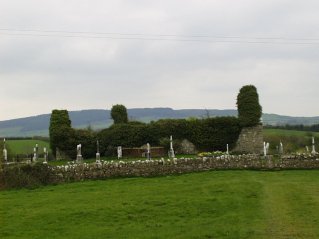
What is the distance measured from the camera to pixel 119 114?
147 ft

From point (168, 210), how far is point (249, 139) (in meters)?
28.7

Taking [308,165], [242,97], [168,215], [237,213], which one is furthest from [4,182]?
[242,97]

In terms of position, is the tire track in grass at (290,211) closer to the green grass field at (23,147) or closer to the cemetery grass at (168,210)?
the cemetery grass at (168,210)

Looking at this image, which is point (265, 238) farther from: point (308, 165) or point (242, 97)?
point (242, 97)

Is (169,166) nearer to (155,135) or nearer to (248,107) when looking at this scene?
(155,135)

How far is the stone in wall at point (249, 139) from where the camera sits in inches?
1671

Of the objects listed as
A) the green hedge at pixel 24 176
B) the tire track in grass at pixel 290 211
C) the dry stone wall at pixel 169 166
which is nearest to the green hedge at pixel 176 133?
the dry stone wall at pixel 169 166

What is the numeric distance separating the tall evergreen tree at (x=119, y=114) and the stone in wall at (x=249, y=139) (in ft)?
32.9

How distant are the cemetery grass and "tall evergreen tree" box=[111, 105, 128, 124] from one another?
72.5ft

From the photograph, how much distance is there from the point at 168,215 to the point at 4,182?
35.7ft

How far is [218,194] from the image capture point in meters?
17.9

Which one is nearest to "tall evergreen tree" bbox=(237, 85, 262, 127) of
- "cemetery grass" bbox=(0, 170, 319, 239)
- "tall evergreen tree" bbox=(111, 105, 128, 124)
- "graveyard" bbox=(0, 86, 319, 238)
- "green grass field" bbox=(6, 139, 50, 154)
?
"graveyard" bbox=(0, 86, 319, 238)

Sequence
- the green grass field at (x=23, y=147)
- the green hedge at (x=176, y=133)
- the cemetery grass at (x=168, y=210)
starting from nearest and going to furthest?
the cemetery grass at (x=168, y=210) → the green hedge at (x=176, y=133) → the green grass field at (x=23, y=147)

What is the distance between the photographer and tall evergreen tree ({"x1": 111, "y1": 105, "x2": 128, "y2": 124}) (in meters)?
44.8
